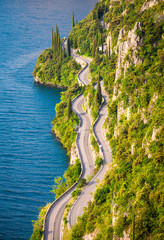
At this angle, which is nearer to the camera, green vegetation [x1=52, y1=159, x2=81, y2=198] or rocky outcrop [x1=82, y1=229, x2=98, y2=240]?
rocky outcrop [x1=82, y1=229, x2=98, y2=240]

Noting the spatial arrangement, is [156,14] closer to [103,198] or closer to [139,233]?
[103,198]

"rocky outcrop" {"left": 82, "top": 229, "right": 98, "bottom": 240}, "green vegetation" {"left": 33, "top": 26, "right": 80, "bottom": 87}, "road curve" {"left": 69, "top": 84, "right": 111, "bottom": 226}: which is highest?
"green vegetation" {"left": 33, "top": 26, "right": 80, "bottom": 87}

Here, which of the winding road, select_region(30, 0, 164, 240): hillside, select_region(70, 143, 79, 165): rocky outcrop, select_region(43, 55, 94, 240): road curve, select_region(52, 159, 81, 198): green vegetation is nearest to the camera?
select_region(30, 0, 164, 240): hillside

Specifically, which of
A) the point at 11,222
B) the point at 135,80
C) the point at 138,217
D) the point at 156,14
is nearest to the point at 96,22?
the point at 156,14

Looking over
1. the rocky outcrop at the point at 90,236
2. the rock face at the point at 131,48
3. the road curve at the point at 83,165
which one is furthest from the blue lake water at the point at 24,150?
the rock face at the point at 131,48

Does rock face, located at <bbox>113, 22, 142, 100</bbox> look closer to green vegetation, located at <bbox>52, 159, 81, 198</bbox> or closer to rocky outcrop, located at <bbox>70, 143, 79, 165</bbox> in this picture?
rocky outcrop, located at <bbox>70, 143, 79, 165</bbox>

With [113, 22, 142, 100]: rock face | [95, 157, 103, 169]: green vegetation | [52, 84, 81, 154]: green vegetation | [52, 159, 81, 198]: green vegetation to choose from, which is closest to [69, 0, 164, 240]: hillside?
[113, 22, 142, 100]: rock face

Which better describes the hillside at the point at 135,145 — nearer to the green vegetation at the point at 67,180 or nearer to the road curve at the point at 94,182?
the road curve at the point at 94,182
